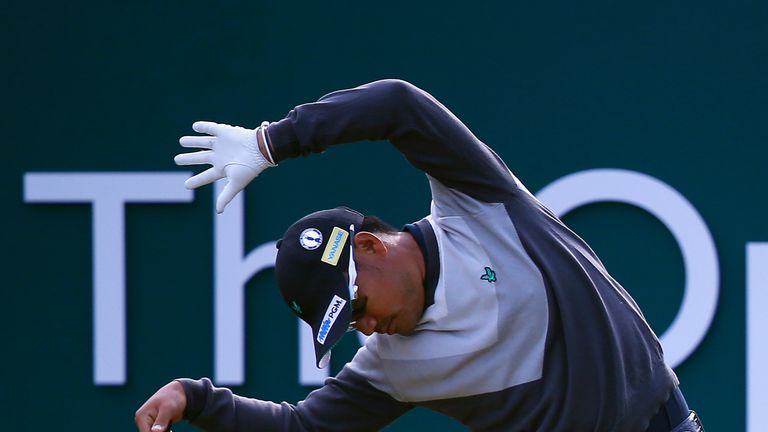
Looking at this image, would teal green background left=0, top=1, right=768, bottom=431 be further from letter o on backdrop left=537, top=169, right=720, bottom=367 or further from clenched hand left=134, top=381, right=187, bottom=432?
clenched hand left=134, top=381, right=187, bottom=432

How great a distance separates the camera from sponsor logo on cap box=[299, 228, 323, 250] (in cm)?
282

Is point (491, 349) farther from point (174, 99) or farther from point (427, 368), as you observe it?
point (174, 99)

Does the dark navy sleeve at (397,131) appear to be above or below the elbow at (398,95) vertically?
below

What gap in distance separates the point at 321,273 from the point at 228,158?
0.32m

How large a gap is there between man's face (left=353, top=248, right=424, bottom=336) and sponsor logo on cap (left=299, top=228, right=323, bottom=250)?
0.30 feet

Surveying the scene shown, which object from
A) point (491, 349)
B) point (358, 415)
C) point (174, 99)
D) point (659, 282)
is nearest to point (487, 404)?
point (491, 349)

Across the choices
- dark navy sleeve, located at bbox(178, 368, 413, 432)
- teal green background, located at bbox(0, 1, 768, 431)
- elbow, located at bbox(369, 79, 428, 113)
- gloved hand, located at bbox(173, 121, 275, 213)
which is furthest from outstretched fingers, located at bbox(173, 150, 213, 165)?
teal green background, located at bbox(0, 1, 768, 431)

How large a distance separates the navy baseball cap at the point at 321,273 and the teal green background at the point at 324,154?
6.35 ft

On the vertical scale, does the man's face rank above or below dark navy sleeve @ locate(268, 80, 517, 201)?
below

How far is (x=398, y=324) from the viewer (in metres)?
Result: 2.91

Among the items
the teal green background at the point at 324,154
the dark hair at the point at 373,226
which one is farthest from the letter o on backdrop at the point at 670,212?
the dark hair at the point at 373,226

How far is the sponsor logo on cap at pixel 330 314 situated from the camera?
281 centimetres

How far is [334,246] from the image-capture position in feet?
9.29

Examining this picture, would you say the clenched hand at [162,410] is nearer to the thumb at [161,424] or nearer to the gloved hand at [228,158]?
the thumb at [161,424]
